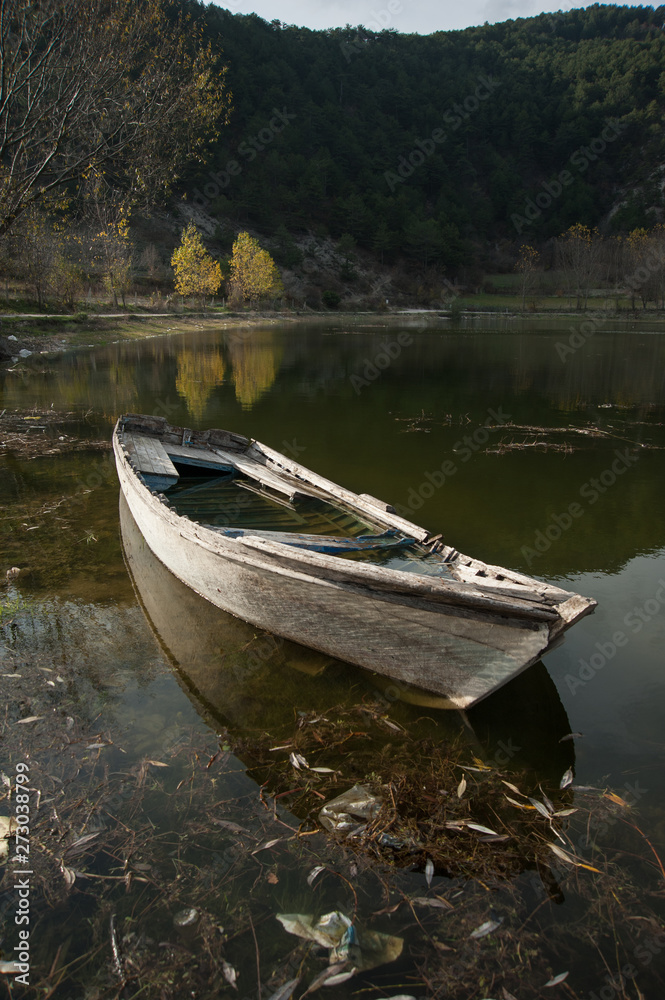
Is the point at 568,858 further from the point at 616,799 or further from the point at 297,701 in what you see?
the point at 297,701

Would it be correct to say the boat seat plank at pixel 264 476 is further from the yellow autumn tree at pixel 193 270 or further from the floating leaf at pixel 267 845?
the yellow autumn tree at pixel 193 270

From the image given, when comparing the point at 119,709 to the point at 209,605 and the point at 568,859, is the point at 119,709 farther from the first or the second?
the point at 568,859

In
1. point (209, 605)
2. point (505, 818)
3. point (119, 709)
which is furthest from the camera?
point (209, 605)

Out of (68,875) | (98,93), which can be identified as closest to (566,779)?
(68,875)

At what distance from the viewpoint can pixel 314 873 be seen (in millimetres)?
3010

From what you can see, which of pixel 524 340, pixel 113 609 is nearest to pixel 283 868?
pixel 113 609

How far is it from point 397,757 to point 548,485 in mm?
7325

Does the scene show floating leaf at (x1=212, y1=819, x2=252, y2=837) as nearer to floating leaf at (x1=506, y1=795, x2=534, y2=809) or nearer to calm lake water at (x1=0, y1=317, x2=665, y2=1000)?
calm lake water at (x1=0, y1=317, x2=665, y2=1000)

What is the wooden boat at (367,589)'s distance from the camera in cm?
377

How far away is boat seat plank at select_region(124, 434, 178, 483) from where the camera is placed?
795 centimetres

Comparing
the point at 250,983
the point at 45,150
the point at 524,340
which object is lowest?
the point at 250,983

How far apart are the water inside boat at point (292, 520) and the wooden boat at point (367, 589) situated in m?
0.02

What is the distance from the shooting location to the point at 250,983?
8.32 ft

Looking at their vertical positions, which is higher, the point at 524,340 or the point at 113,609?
the point at 524,340
